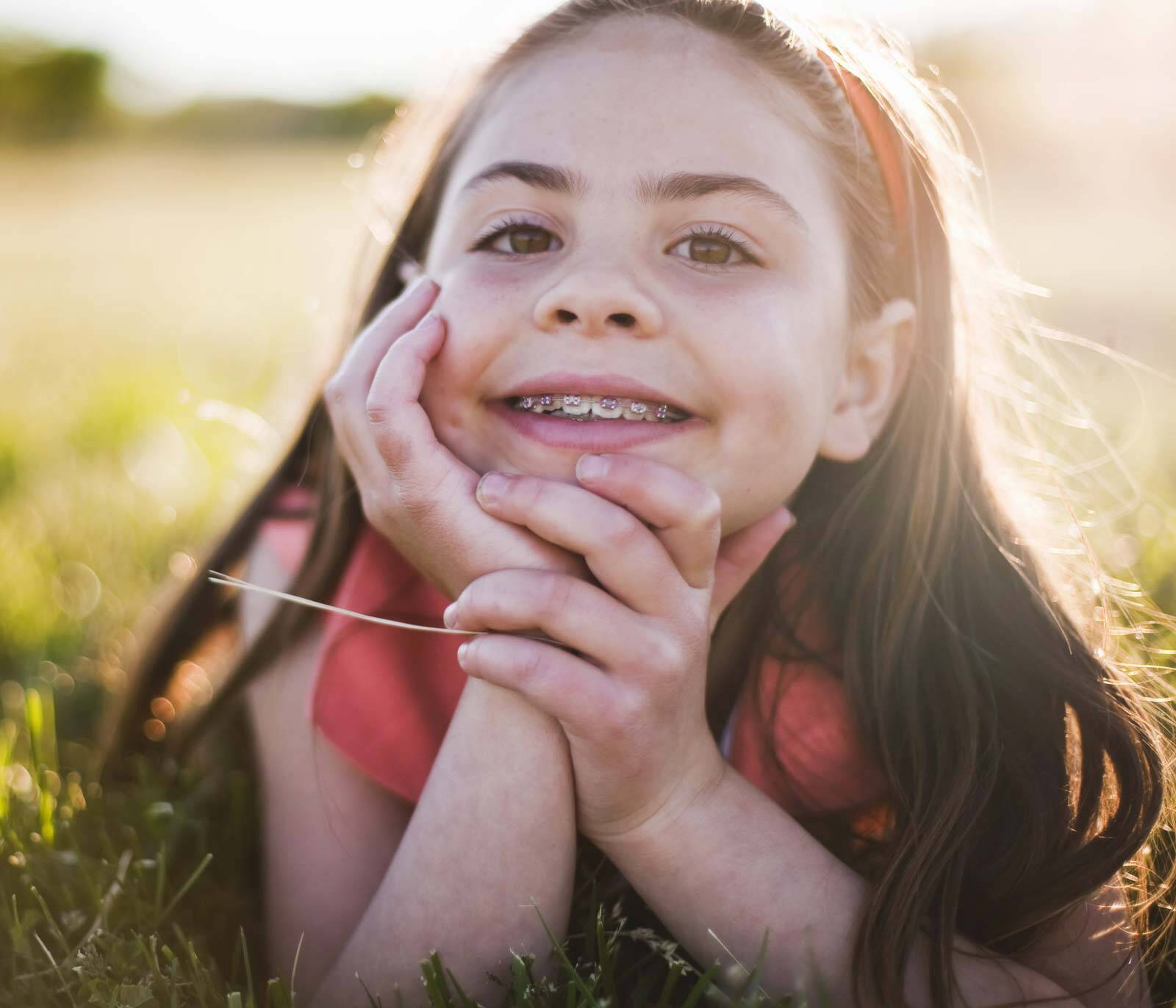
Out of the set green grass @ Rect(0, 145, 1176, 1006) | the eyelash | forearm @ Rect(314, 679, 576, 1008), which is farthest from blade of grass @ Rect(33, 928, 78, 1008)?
the eyelash

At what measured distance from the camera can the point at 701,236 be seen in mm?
2064

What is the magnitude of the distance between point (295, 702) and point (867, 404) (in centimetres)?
135

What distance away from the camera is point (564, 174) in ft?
6.68

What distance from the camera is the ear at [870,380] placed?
2.34 meters

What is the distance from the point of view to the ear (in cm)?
234

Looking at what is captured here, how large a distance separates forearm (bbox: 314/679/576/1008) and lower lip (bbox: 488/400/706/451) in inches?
17.3

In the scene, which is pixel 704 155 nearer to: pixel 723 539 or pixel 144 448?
pixel 723 539

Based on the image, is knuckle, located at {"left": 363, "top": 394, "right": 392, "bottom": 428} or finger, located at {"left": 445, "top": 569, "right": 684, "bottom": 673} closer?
finger, located at {"left": 445, "top": 569, "right": 684, "bottom": 673}

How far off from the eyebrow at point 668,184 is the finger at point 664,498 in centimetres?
47

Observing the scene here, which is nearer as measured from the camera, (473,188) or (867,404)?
(473,188)

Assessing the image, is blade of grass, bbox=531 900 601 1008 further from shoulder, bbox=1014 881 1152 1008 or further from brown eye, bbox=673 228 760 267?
brown eye, bbox=673 228 760 267

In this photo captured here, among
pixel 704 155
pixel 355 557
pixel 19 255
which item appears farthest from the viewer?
pixel 19 255

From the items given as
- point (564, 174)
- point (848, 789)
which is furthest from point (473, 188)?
point (848, 789)

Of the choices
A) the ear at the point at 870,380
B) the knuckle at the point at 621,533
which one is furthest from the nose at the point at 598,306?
the ear at the point at 870,380
